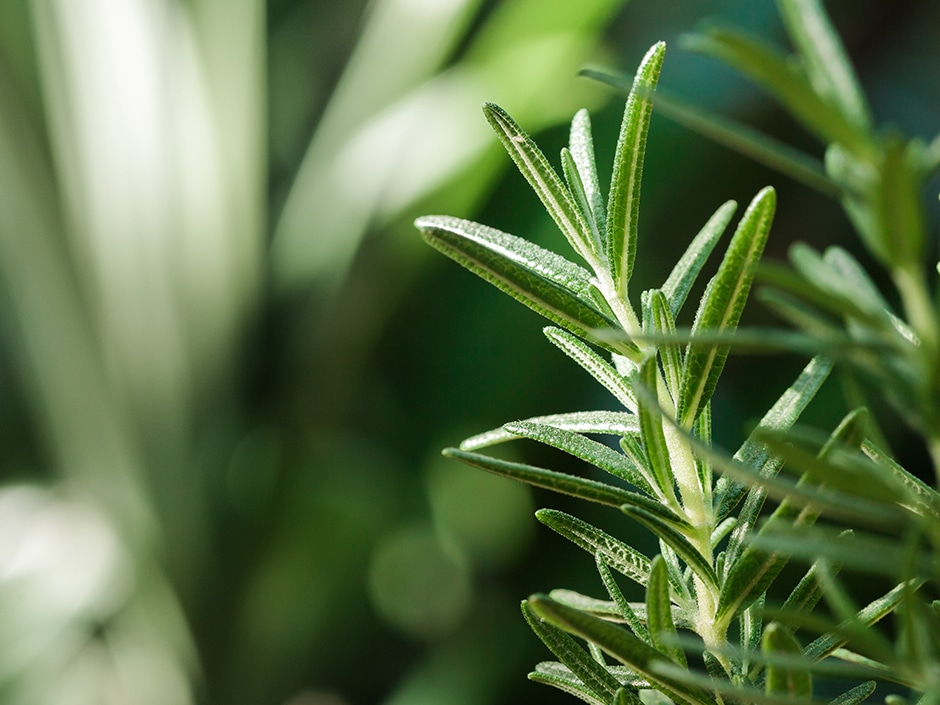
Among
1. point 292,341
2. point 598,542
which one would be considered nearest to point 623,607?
point 598,542

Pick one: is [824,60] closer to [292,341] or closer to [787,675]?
[787,675]

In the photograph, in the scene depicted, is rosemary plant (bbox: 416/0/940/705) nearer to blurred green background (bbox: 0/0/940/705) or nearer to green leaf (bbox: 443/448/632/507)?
green leaf (bbox: 443/448/632/507)

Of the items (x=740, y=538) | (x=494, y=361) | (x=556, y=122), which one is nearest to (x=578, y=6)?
(x=556, y=122)

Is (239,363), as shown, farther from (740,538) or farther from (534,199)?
(740,538)

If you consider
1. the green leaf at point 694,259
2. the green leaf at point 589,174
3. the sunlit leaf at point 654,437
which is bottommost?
the sunlit leaf at point 654,437

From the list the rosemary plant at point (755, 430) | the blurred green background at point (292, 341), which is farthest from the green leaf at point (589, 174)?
the blurred green background at point (292, 341)

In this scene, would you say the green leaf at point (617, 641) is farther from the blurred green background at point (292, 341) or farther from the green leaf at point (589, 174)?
the blurred green background at point (292, 341)

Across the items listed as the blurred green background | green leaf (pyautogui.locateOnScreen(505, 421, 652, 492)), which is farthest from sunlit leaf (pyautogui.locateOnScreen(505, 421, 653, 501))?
the blurred green background
